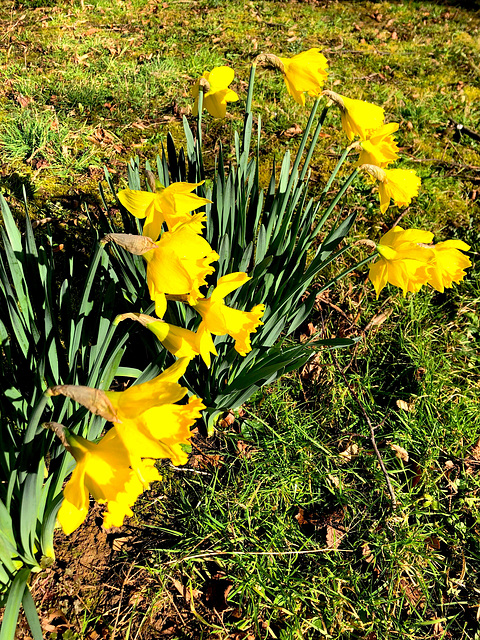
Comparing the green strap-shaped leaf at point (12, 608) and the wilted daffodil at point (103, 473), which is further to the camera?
the green strap-shaped leaf at point (12, 608)

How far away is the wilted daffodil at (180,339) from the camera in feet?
4.48

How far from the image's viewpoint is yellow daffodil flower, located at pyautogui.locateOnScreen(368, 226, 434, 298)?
1580 mm

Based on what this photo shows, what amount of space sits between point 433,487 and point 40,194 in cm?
294

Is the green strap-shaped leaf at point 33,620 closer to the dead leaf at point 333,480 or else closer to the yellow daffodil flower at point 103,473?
the yellow daffodil flower at point 103,473

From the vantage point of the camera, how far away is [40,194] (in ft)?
10.4

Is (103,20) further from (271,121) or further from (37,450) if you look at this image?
(37,450)

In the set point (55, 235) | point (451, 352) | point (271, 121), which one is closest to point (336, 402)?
point (451, 352)

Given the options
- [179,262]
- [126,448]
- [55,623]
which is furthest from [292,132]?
[55,623]

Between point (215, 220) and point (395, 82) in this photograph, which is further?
point (395, 82)

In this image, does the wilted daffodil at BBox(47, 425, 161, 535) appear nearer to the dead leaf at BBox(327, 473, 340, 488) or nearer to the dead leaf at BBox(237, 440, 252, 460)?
the dead leaf at BBox(237, 440, 252, 460)

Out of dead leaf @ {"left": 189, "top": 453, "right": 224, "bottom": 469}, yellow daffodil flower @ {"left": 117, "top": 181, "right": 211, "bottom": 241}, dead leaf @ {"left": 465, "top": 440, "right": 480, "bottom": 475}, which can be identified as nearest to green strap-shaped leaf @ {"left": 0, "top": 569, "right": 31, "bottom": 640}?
dead leaf @ {"left": 189, "top": 453, "right": 224, "bottom": 469}

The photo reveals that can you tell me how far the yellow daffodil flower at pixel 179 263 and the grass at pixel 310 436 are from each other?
103cm

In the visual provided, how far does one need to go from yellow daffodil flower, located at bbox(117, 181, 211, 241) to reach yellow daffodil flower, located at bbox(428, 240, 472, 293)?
31.8 inches

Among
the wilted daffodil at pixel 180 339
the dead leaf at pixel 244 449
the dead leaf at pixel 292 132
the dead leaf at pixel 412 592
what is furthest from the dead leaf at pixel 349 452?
the dead leaf at pixel 292 132
